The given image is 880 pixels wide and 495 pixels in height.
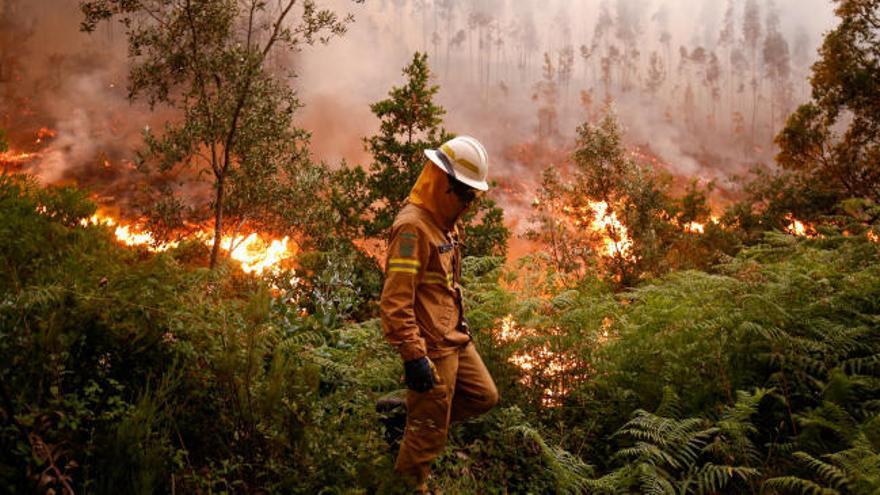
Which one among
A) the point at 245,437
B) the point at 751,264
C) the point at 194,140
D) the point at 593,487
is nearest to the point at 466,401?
the point at 593,487

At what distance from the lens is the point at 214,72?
18812 mm

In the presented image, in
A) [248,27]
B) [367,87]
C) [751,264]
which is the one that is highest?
[367,87]

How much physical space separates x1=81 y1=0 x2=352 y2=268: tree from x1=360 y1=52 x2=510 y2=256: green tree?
272 inches

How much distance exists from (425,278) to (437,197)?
66 centimetres

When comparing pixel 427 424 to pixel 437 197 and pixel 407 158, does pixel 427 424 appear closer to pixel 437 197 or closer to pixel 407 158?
pixel 437 197

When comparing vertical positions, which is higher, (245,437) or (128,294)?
(128,294)

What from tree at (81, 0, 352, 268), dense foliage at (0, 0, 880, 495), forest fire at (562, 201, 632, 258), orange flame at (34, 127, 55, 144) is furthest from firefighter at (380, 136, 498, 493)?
orange flame at (34, 127, 55, 144)

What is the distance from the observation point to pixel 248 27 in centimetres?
1986

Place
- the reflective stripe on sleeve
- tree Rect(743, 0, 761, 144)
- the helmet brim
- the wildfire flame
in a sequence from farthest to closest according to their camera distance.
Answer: tree Rect(743, 0, 761, 144) → the wildfire flame → the helmet brim → the reflective stripe on sleeve

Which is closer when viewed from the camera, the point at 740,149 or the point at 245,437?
the point at 245,437

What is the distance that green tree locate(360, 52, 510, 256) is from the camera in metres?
26.2

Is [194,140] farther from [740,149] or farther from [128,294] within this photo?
[740,149]

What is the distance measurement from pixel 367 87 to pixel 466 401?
126215 mm

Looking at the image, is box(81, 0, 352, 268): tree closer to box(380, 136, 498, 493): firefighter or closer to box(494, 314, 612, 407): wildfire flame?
box(494, 314, 612, 407): wildfire flame
